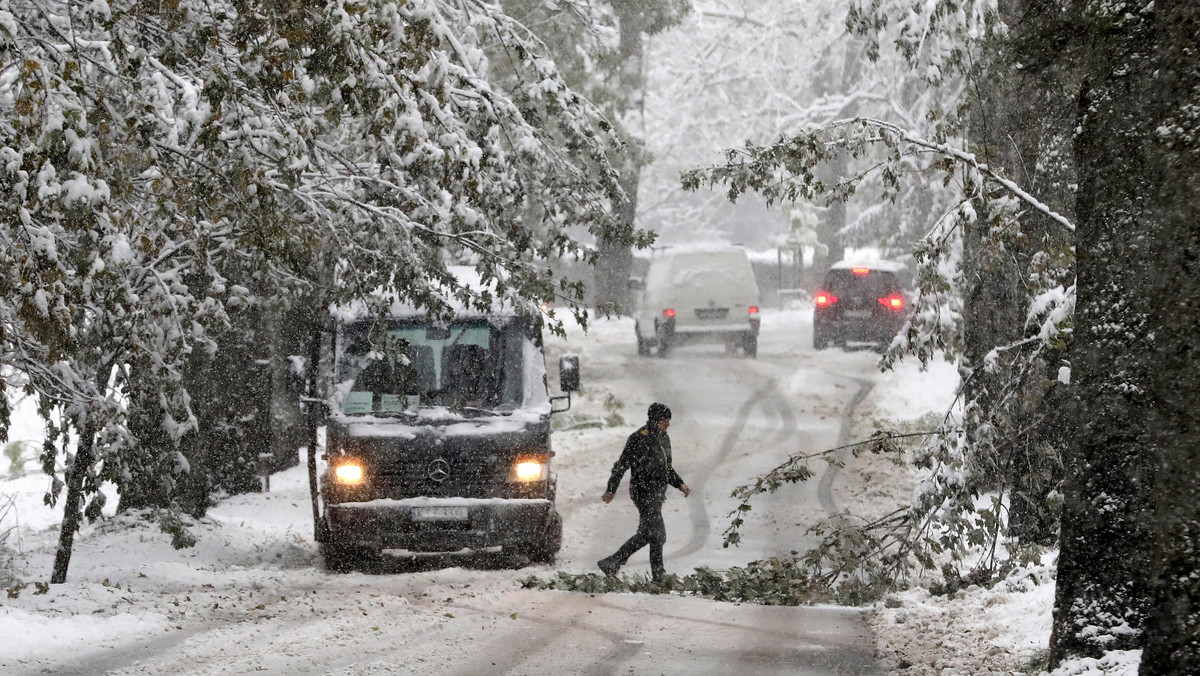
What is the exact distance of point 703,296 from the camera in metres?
27.1

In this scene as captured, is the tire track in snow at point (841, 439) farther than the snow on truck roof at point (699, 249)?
No

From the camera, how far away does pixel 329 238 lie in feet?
30.0

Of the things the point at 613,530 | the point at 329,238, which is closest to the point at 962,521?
the point at 329,238

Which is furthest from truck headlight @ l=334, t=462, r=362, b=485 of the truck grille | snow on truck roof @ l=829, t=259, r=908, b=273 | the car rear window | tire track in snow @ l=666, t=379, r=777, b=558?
snow on truck roof @ l=829, t=259, r=908, b=273

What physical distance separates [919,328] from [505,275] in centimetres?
326

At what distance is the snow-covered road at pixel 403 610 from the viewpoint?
741 cm

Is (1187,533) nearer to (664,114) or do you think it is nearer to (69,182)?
(69,182)

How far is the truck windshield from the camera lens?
444 inches

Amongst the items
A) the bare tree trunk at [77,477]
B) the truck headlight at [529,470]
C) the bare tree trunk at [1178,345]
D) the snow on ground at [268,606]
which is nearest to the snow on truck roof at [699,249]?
the snow on ground at [268,606]

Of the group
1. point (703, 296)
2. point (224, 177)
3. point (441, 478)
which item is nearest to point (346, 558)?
point (441, 478)

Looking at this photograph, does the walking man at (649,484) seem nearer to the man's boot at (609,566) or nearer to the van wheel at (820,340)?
the man's boot at (609,566)

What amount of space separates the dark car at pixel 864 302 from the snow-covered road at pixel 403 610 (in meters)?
10.6

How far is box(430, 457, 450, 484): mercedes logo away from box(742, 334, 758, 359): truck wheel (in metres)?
17.5

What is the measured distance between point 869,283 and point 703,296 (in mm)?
3615
